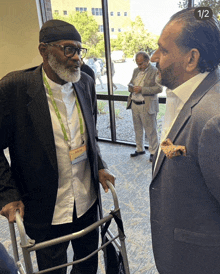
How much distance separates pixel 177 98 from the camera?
1.00 m

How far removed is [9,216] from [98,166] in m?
0.57

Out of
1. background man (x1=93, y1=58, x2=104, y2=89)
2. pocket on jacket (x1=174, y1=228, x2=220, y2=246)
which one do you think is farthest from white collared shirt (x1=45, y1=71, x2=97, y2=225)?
background man (x1=93, y1=58, x2=104, y2=89)

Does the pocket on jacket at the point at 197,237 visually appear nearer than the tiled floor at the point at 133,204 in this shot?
Yes

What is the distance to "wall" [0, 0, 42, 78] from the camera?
4.52m

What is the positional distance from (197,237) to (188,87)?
59 cm

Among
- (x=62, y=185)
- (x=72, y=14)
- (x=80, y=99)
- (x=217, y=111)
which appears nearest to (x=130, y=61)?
(x=72, y=14)

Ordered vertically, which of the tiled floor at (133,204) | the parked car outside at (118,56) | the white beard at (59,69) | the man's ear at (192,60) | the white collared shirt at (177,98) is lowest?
the tiled floor at (133,204)

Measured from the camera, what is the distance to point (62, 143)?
126cm

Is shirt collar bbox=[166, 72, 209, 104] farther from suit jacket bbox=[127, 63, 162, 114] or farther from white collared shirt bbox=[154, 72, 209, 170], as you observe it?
suit jacket bbox=[127, 63, 162, 114]

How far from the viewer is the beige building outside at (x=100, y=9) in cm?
400

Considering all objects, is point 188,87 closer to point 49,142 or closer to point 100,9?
point 49,142

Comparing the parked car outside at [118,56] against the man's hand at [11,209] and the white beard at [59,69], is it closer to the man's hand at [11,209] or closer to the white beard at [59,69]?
the white beard at [59,69]

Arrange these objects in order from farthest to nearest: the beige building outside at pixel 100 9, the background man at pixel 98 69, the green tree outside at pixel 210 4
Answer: the background man at pixel 98 69
the beige building outside at pixel 100 9
the green tree outside at pixel 210 4

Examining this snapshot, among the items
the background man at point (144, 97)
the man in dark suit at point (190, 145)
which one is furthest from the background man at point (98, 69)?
the man in dark suit at point (190, 145)
